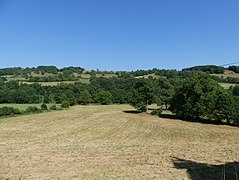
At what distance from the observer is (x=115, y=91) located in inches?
4523

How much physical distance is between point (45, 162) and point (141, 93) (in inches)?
1851

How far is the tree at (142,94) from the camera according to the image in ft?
213

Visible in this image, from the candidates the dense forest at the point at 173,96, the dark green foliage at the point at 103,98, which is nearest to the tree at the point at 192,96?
the dense forest at the point at 173,96

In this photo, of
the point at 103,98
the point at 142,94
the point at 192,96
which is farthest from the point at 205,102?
the point at 103,98

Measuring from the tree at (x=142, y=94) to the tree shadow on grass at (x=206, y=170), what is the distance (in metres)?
44.4

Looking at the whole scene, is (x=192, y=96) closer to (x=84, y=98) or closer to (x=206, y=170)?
(x=206, y=170)

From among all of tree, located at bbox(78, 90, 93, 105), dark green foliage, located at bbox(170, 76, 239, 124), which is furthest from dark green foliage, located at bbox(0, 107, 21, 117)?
dark green foliage, located at bbox(170, 76, 239, 124)

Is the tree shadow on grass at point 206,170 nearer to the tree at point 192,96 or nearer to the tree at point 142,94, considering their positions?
the tree at point 192,96

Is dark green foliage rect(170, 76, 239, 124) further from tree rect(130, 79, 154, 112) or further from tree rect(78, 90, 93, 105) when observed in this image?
tree rect(78, 90, 93, 105)

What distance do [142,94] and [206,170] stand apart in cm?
4816

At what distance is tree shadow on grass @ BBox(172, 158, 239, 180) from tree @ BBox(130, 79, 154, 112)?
44.4 meters

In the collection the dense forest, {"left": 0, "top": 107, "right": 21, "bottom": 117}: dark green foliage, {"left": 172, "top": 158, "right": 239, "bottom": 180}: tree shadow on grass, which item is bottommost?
{"left": 0, "top": 107, "right": 21, "bottom": 117}: dark green foliage

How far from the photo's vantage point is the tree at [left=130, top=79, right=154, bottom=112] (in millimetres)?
64812

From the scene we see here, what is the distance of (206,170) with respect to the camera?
17.3 metres
